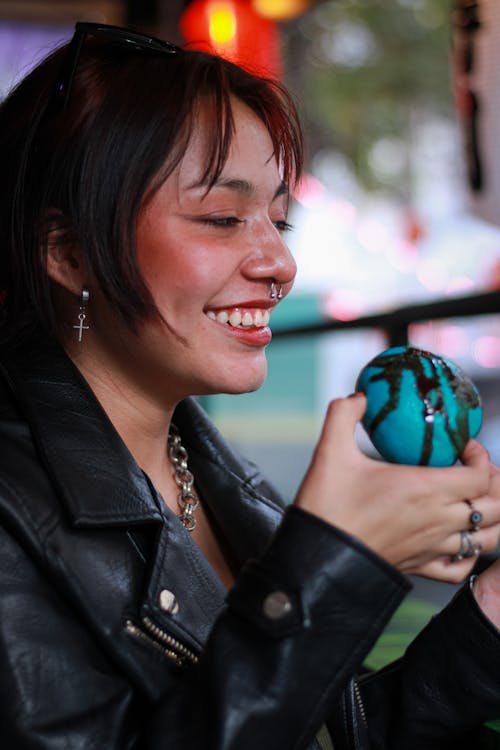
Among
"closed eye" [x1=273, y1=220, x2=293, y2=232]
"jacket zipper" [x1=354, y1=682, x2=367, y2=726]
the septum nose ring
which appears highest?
"closed eye" [x1=273, y1=220, x2=293, y2=232]

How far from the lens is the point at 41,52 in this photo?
1413mm

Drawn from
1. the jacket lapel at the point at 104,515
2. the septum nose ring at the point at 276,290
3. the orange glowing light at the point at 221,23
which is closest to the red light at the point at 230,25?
the orange glowing light at the point at 221,23

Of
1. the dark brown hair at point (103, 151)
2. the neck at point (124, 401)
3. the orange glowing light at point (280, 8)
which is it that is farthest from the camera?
the orange glowing light at point (280, 8)

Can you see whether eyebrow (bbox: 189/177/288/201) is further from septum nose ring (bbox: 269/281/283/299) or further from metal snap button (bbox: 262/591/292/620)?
metal snap button (bbox: 262/591/292/620)

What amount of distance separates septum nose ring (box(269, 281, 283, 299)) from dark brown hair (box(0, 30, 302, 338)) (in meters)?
0.17

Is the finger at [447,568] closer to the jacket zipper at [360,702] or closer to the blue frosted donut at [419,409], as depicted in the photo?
the blue frosted donut at [419,409]

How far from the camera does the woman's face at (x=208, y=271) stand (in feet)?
3.74

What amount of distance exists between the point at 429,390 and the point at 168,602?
38 cm

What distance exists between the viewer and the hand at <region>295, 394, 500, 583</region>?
91cm

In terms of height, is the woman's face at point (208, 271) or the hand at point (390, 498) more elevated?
the woman's face at point (208, 271)

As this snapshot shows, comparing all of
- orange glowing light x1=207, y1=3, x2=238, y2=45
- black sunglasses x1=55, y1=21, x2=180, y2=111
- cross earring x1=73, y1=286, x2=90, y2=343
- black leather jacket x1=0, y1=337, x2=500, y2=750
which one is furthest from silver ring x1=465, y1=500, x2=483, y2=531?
orange glowing light x1=207, y1=3, x2=238, y2=45

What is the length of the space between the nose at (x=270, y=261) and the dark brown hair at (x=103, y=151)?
11 centimetres

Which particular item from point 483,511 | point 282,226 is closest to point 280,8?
point 282,226

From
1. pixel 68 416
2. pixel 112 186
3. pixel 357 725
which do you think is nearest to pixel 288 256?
pixel 112 186
